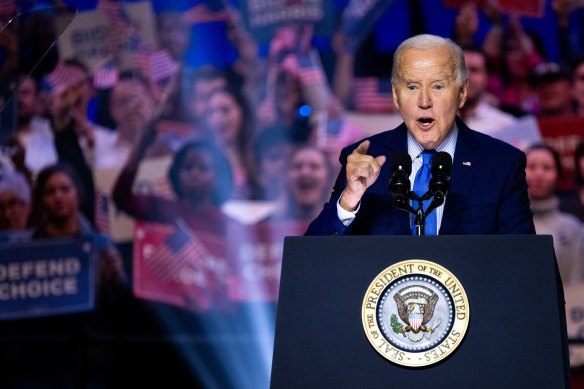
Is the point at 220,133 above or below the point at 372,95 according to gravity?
below

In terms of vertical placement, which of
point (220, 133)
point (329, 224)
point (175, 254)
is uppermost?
point (220, 133)

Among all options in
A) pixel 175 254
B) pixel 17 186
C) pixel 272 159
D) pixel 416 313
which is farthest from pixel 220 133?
pixel 416 313

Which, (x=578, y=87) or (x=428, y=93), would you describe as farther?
(x=578, y=87)

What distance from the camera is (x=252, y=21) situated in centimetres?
527

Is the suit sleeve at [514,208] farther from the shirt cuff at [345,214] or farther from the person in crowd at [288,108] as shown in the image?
the person in crowd at [288,108]

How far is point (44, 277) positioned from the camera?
5699 millimetres

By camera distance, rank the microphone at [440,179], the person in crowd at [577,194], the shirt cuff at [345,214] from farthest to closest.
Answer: the person in crowd at [577,194] → the shirt cuff at [345,214] → the microphone at [440,179]

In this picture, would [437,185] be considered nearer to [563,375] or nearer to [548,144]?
[563,375]

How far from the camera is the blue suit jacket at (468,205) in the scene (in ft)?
6.65

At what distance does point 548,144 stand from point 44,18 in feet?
10.2

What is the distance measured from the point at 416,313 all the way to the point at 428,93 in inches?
24.6

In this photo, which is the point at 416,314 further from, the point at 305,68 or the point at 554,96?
the point at 305,68

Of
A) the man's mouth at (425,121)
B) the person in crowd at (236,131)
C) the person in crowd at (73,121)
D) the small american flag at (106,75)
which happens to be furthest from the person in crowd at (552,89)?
the man's mouth at (425,121)

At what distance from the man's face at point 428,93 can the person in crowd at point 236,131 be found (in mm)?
3107
